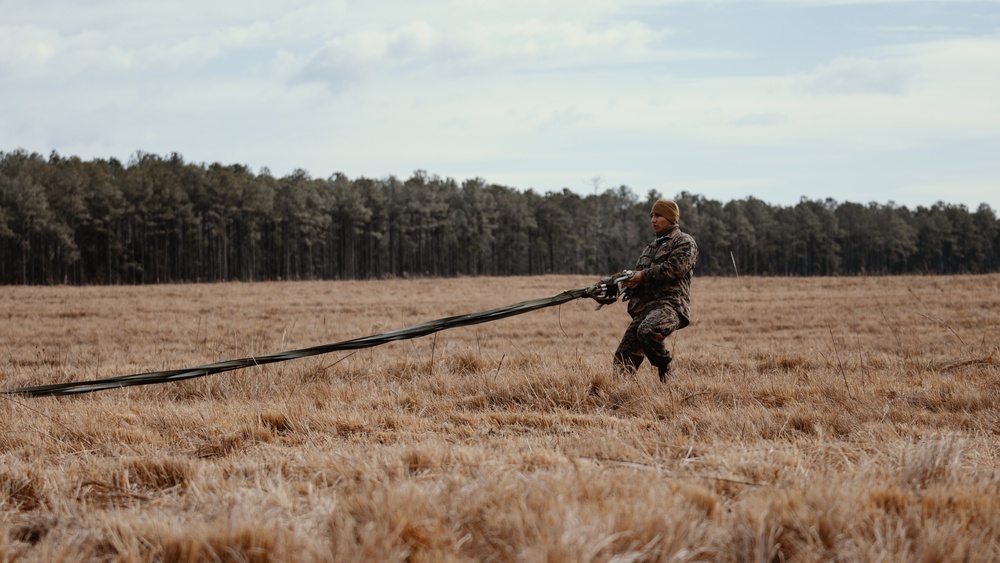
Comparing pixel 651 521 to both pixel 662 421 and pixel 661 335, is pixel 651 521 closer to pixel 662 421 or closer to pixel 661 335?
pixel 662 421

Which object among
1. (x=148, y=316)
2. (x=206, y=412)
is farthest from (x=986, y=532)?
(x=148, y=316)

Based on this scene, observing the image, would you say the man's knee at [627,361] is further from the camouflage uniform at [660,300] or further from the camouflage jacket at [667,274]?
the camouflage jacket at [667,274]

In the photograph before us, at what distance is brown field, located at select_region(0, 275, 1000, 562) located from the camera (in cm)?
261

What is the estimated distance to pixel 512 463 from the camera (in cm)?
379

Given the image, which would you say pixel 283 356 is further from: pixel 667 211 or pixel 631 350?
pixel 667 211

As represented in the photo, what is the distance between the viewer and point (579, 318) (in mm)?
21641

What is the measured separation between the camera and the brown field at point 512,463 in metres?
2.61

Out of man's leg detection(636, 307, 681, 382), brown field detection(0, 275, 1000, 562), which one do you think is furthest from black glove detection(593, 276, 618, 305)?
brown field detection(0, 275, 1000, 562)

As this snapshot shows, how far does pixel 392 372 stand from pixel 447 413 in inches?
98.8

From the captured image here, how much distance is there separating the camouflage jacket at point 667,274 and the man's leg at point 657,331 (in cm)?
12

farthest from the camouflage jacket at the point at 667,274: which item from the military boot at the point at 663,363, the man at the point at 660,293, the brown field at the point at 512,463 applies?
the brown field at the point at 512,463

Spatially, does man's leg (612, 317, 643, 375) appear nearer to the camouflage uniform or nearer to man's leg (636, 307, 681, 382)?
the camouflage uniform

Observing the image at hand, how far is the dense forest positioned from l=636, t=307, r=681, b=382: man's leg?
A: 53255 mm

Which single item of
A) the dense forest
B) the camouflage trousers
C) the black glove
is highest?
the dense forest
